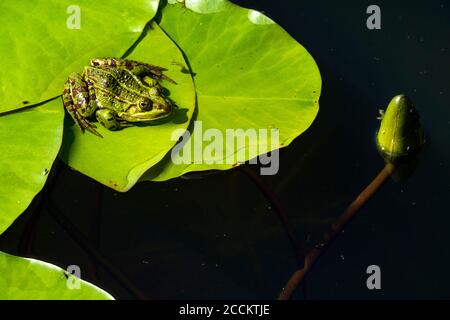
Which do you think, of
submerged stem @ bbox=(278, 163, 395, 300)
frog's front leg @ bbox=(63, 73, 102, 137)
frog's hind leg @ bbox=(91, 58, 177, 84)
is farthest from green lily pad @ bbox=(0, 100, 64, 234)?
submerged stem @ bbox=(278, 163, 395, 300)

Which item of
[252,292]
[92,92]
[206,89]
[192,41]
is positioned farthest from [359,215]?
[92,92]

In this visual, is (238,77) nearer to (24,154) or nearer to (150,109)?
(150,109)

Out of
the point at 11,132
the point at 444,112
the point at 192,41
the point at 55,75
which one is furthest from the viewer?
the point at 444,112

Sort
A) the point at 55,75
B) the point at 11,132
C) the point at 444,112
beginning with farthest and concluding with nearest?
the point at 444,112, the point at 55,75, the point at 11,132

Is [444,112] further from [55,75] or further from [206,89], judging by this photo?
[55,75]
